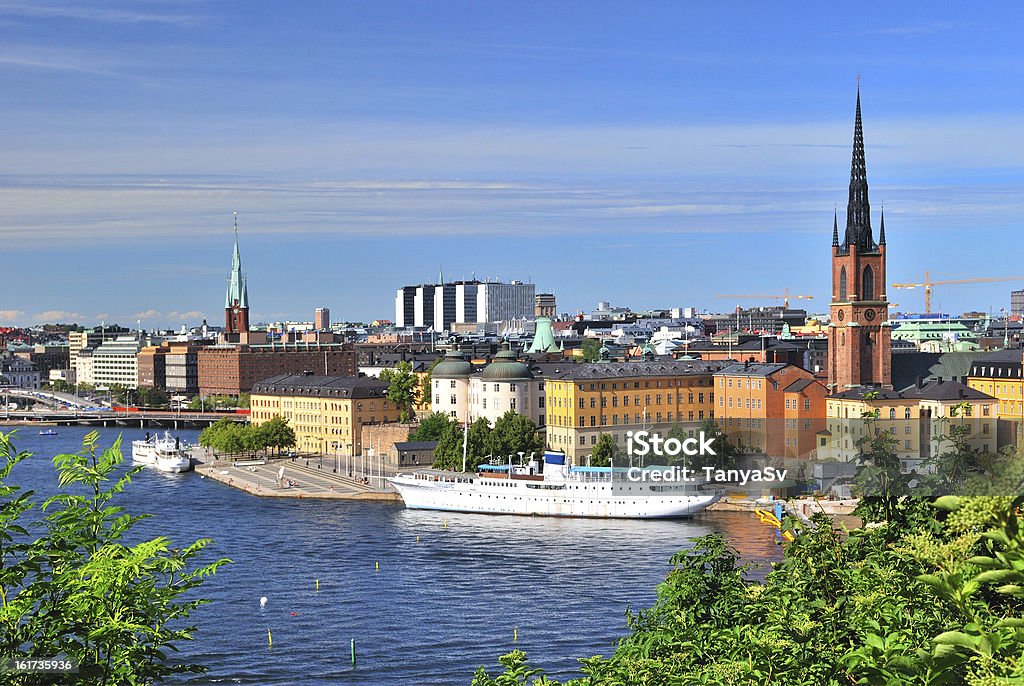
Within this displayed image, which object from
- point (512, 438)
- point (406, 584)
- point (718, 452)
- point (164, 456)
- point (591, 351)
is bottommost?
point (406, 584)

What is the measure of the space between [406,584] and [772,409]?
923 inches

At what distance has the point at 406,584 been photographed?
2786 centimetres

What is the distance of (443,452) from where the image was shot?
49531 millimetres

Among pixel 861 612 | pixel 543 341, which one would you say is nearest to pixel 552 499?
pixel 861 612

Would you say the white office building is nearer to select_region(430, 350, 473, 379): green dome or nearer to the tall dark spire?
select_region(430, 350, 473, 379): green dome

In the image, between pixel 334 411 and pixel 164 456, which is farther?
pixel 334 411

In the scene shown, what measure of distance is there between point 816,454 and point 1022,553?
37.4 metres

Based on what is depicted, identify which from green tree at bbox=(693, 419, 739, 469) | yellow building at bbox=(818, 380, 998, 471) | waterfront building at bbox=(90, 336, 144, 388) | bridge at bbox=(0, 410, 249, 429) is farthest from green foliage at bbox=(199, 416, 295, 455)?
waterfront building at bbox=(90, 336, 144, 388)

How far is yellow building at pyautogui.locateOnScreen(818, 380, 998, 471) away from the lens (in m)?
39.8

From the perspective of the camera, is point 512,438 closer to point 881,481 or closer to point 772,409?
point 772,409

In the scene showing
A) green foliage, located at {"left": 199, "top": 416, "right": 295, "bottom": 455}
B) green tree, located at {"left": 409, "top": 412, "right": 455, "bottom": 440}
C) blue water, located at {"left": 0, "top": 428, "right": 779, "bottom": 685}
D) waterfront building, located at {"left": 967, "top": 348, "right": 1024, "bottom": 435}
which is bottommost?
blue water, located at {"left": 0, "top": 428, "right": 779, "bottom": 685}

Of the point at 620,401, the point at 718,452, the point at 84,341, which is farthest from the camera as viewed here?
the point at 84,341

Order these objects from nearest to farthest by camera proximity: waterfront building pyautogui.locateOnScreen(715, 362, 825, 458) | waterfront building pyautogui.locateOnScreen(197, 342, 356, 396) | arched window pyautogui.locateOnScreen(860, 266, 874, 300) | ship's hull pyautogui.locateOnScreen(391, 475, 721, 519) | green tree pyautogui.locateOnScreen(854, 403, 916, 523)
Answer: green tree pyautogui.locateOnScreen(854, 403, 916, 523), ship's hull pyautogui.locateOnScreen(391, 475, 721, 519), waterfront building pyautogui.locateOnScreen(715, 362, 825, 458), arched window pyautogui.locateOnScreen(860, 266, 874, 300), waterfront building pyautogui.locateOnScreen(197, 342, 356, 396)

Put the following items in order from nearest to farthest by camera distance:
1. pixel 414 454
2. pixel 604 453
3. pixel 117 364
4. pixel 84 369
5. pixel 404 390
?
pixel 604 453
pixel 414 454
pixel 404 390
pixel 117 364
pixel 84 369
